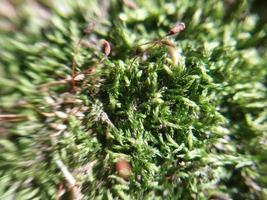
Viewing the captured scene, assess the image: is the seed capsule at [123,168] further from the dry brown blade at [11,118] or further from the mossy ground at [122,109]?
the dry brown blade at [11,118]

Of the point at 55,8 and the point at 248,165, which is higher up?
the point at 55,8

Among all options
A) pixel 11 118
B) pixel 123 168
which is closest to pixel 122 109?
pixel 123 168

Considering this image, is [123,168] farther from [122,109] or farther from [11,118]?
[11,118]

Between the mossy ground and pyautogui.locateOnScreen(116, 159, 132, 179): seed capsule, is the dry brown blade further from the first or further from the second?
pyautogui.locateOnScreen(116, 159, 132, 179): seed capsule

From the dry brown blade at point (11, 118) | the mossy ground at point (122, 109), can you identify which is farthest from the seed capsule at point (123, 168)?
the dry brown blade at point (11, 118)

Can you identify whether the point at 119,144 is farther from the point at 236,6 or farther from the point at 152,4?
the point at 236,6

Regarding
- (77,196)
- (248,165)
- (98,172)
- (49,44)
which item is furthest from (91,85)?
(248,165)
